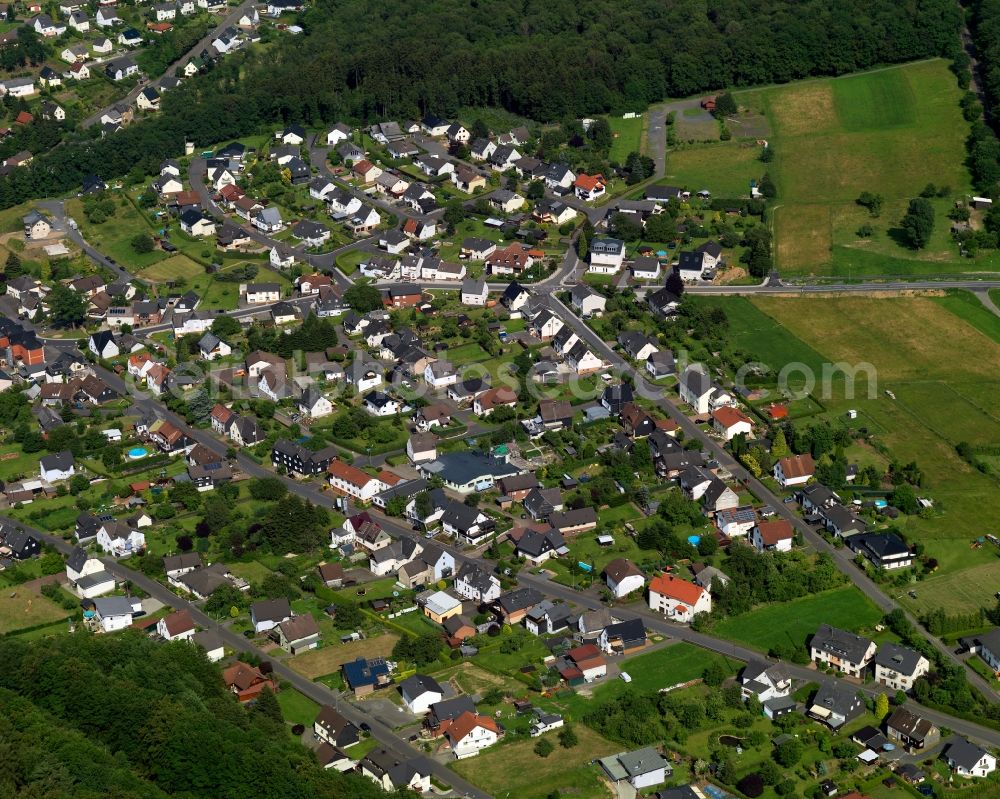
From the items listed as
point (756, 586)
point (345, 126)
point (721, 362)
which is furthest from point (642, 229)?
point (756, 586)

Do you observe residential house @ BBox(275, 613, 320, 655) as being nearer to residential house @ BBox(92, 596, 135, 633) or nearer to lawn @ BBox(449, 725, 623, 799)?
residential house @ BBox(92, 596, 135, 633)

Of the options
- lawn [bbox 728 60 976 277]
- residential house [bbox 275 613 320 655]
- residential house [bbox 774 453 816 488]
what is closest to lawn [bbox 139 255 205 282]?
lawn [bbox 728 60 976 277]

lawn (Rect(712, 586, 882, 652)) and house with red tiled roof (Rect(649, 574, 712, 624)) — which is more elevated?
house with red tiled roof (Rect(649, 574, 712, 624))

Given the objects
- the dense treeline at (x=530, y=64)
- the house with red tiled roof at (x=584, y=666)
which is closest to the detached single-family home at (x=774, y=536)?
the house with red tiled roof at (x=584, y=666)

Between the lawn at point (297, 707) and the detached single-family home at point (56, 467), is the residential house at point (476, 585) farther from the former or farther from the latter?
the detached single-family home at point (56, 467)


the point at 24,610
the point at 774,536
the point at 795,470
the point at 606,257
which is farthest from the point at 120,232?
the point at 774,536

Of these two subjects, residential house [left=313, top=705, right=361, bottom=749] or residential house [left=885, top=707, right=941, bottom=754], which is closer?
residential house [left=885, top=707, right=941, bottom=754]

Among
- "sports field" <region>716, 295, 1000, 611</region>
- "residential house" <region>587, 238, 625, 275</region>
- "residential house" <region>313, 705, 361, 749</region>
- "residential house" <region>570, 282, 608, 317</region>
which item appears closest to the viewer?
"residential house" <region>313, 705, 361, 749</region>
